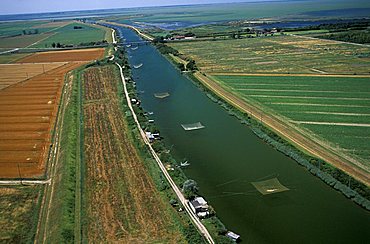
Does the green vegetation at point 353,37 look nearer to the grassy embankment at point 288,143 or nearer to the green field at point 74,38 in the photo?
the grassy embankment at point 288,143

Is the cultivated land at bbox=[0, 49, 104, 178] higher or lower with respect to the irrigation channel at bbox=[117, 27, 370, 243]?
higher

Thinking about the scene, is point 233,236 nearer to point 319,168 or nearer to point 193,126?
point 319,168

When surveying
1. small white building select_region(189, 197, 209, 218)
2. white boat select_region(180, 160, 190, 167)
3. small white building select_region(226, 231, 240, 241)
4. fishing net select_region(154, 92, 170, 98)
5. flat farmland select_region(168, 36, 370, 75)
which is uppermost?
flat farmland select_region(168, 36, 370, 75)

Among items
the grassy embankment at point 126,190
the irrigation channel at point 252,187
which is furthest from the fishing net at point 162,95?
the grassy embankment at point 126,190

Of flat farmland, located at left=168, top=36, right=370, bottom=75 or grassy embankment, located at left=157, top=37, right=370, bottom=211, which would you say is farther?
flat farmland, located at left=168, top=36, right=370, bottom=75

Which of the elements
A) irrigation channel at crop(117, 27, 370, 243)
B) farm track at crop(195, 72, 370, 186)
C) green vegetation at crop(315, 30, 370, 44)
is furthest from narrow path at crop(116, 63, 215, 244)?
green vegetation at crop(315, 30, 370, 44)

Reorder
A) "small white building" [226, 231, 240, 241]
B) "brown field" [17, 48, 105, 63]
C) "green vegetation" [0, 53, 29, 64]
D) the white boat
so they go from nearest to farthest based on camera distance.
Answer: "small white building" [226, 231, 240, 241]
the white boat
"brown field" [17, 48, 105, 63]
"green vegetation" [0, 53, 29, 64]

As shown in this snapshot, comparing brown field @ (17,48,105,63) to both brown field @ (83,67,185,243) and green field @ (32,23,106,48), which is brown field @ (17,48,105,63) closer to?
green field @ (32,23,106,48)
